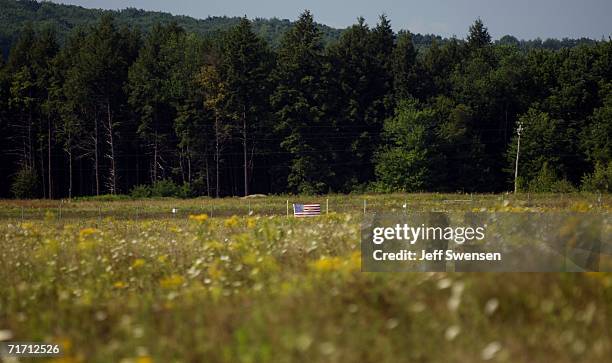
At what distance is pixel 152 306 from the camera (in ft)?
27.0

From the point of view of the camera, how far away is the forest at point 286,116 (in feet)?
246

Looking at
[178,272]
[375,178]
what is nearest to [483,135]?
[375,178]

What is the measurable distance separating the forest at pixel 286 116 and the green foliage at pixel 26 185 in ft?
0.62

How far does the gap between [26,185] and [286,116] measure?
84.1 feet

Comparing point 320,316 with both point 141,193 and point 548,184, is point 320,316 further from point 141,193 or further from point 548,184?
point 141,193

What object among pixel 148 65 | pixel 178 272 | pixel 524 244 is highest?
pixel 148 65

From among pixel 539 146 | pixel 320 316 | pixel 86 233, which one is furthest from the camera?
pixel 539 146

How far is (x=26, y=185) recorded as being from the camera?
240ft

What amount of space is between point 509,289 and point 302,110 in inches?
2736

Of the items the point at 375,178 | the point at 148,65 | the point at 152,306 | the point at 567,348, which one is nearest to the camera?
the point at 567,348

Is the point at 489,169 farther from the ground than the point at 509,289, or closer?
closer

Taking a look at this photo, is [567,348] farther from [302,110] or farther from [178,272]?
[302,110]

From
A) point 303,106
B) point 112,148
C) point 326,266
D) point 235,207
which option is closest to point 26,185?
point 112,148

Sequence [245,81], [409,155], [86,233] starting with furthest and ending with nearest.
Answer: [409,155]
[245,81]
[86,233]
